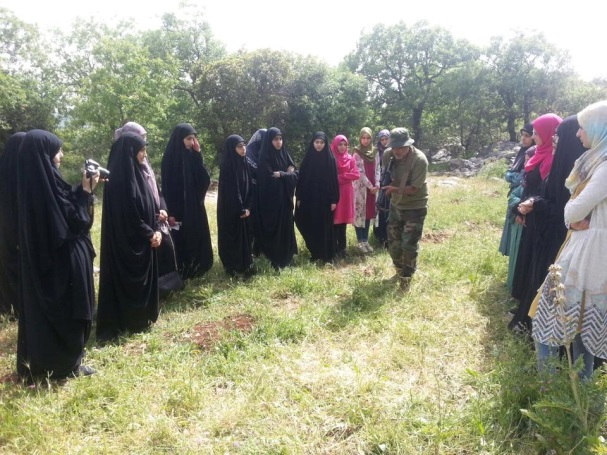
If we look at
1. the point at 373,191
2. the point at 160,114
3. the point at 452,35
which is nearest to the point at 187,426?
the point at 373,191

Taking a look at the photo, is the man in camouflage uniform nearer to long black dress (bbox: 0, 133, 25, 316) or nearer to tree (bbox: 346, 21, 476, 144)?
long black dress (bbox: 0, 133, 25, 316)

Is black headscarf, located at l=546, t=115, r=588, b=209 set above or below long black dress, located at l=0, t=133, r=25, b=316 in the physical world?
above

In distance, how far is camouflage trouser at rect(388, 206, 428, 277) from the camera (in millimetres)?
4277

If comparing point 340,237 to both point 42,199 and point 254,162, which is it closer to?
point 254,162

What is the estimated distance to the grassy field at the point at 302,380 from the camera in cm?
220

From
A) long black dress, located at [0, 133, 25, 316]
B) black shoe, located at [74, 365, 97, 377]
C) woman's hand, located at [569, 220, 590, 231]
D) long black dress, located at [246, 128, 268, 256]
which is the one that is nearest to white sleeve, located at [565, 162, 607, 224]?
woman's hand, located at [569, 220, 590, 231]

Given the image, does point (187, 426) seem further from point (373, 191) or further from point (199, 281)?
point (373, 191)

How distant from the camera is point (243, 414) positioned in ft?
7.88

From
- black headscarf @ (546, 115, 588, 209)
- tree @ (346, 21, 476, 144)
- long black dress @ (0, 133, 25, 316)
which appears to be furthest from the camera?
tree @ (346, 21, 476, 144)

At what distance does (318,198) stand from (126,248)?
2.73m

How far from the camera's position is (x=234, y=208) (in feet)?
15.8

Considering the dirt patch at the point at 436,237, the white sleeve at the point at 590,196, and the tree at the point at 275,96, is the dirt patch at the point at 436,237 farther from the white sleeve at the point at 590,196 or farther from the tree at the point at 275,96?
the tree at the point at 275,96

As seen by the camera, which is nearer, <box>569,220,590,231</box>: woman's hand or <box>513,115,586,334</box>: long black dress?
<box>569,220,590,231</box>: woman's hand

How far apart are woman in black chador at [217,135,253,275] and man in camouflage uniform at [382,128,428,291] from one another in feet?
5.52
